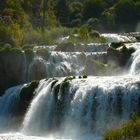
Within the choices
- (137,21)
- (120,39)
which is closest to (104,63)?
(120,39)

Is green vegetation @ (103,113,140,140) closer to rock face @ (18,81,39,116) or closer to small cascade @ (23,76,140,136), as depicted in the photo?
small cascade @ (23,76,140,136)

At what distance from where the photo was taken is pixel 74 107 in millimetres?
37062

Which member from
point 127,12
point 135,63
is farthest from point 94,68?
point 127,12

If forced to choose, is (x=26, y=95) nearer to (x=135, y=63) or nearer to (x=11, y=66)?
(x=11, y=66)

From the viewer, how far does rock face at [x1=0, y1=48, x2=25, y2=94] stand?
46.6 meters

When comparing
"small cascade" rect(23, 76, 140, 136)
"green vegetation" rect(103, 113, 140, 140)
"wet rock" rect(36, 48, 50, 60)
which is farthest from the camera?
"wet rock" rect(36, 48, 50, 60)

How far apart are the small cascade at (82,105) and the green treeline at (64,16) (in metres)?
25.6

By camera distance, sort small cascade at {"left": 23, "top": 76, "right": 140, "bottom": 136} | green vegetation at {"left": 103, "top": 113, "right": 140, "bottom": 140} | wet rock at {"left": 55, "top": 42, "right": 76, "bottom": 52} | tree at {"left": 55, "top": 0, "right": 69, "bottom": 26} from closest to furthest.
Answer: green vegetation at {"left": 103, "top": 113, "right": 140, "bottom": 140}, small cascade at {"left": 23, "top": 76, "right": 140, "bottom": 136}, wet rock at {"left": 55, "top": 42, "right": 76, "bottom": 52}, tree at {"left": 55, "top": 0, "right": 69, "bottom": 26}

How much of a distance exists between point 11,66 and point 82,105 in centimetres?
1224

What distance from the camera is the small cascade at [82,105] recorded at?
35.1m

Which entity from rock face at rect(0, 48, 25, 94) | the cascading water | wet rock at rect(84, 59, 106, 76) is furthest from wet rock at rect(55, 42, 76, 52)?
the cascading water

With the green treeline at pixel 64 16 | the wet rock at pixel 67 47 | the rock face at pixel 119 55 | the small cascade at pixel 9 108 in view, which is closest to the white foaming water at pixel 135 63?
the rock face at pixel 119 55

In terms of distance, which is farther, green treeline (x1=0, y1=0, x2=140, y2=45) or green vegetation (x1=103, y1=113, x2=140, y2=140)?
green treeline (x1=0, y1=0, x2=140, y2=45)

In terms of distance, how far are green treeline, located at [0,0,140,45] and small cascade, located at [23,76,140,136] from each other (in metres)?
25.6
